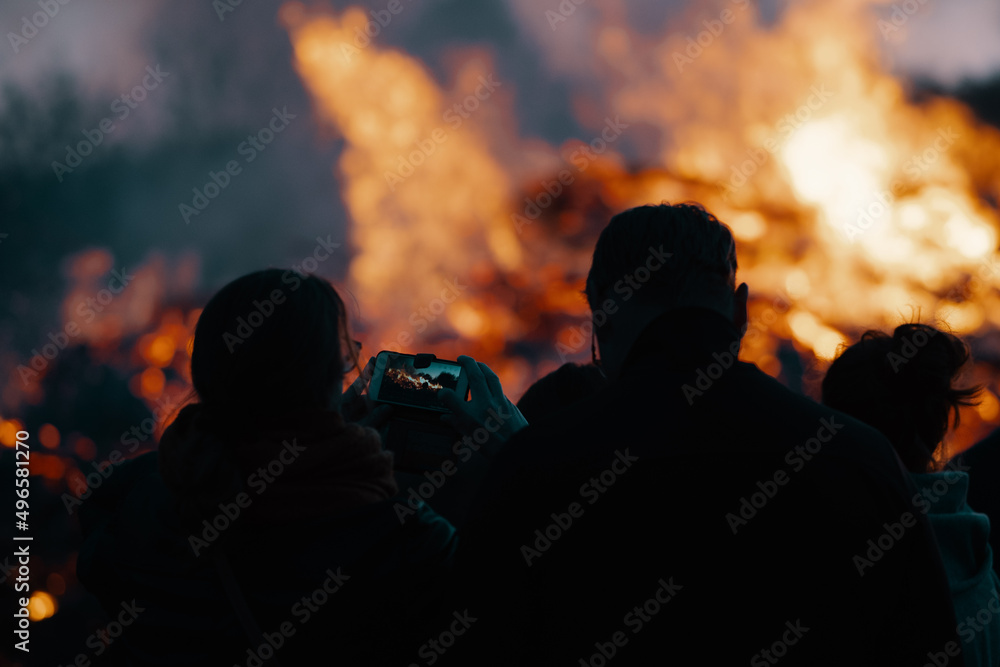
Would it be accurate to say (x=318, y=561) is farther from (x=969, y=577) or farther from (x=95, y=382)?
(x=95, y=382)

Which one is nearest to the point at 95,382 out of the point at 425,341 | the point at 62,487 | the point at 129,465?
the point at 62,487

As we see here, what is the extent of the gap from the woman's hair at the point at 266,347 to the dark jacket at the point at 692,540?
1.56 feet

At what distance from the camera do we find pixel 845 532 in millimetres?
1378

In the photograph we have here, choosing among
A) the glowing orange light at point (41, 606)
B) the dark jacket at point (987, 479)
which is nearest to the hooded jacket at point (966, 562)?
the dark jacket at point (987, 479)

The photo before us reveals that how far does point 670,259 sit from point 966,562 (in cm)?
142

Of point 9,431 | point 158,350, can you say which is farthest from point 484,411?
point 158,350

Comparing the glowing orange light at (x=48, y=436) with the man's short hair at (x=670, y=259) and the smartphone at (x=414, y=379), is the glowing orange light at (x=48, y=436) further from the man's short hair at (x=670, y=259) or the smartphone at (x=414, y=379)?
the man's short hair at (x=670, y=259)

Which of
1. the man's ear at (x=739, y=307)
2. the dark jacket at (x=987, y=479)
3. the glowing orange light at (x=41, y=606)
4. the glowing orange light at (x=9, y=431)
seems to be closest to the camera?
the man's ear at (x=739, y=307)

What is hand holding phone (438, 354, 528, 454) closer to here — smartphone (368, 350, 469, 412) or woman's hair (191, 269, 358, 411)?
smartphone (368, 350, 469, 412)

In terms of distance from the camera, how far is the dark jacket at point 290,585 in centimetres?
147

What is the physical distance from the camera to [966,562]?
2.08m

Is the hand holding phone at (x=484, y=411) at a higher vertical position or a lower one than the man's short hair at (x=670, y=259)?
lower

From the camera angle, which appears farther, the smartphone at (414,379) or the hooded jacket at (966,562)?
the smartphone at (414,379)

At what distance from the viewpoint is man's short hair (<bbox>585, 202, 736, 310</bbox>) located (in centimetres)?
156
